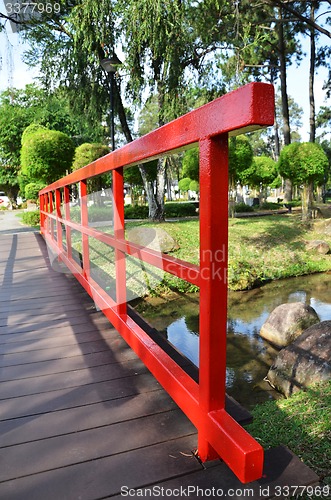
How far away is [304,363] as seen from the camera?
3.35 metres

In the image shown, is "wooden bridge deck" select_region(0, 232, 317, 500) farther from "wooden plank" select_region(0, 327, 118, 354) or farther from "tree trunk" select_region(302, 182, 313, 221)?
"tree trunk" select_region(302, 182, 313, 221)

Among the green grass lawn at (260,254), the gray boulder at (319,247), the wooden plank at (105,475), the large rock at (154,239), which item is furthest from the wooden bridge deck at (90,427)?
the gray boulder at (319,247)

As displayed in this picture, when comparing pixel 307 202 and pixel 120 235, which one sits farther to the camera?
pixel 307 202

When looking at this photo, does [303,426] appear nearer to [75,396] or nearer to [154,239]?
[75,396]

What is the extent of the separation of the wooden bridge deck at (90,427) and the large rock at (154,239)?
5.28 m

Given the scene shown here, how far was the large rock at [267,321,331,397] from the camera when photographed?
321 cm

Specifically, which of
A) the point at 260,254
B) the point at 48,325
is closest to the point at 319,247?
the point at 260,254

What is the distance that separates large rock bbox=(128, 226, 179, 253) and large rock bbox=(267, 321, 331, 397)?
476cm

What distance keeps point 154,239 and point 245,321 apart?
3.30 m

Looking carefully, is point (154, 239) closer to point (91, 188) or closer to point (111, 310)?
point (111, 310)

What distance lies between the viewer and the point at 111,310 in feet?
8.78

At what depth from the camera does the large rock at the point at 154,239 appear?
320 inches

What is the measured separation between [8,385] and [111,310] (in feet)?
2.79

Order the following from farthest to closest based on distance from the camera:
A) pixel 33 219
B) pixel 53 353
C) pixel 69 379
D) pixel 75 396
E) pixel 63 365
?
1. pixel 33 219
2. pixel 53 353
3. pixel 63 365
4. pixel 69 379
5. pixel 75 396
